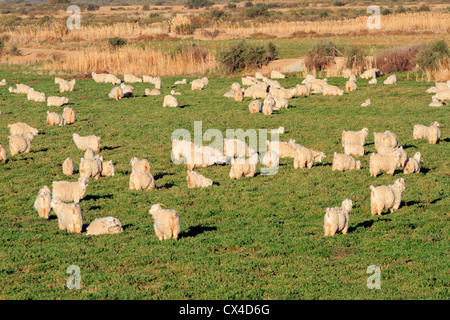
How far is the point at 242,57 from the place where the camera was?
44.4 meters

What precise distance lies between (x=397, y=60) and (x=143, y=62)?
1926cm

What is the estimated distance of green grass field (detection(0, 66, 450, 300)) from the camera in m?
10.1

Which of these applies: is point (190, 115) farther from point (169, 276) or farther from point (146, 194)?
point (169, 276)

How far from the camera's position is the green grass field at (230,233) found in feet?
33.1

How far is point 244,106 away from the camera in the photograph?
99.0 feet

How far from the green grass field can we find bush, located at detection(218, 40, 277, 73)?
20044 millimetres

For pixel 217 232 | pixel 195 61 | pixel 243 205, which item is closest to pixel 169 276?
pixel 217 232

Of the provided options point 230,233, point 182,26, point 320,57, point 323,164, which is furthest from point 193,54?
point 230,233

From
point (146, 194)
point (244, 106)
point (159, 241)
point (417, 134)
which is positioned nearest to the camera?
point (159, 241)

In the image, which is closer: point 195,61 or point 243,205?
point 243,205

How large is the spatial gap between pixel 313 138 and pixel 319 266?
12.5 metres

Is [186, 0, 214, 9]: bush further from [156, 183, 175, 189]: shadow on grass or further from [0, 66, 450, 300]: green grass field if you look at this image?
[156, 183, 175, 189]: shadow on grass

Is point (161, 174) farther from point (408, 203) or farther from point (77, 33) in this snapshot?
point (77, 33)

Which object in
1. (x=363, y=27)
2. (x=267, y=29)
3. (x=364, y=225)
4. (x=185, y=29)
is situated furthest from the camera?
(x=185, y=29)
